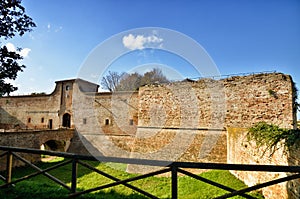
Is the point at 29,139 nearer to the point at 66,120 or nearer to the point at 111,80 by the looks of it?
the point at 66,120

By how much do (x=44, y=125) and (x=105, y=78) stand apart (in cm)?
1076

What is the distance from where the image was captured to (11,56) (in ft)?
20.7

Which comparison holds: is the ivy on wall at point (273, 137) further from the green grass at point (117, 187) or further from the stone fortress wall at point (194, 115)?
the stone fortress wall at point (194, 115)

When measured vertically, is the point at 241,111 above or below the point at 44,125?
above

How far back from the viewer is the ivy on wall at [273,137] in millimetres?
4199

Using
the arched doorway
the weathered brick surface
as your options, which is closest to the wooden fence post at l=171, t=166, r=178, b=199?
the weathered brick surface

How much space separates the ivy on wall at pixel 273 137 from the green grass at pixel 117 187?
162cm

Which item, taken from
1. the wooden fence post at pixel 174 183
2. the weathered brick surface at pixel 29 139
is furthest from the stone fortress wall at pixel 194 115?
the wooden fence post at pixel 174 183

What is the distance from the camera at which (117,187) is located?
7746 millimetres

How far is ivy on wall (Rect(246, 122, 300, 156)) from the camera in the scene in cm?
420

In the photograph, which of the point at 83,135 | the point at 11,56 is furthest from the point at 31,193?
the point at 83,135

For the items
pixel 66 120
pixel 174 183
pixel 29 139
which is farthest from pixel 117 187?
pixel 66 120

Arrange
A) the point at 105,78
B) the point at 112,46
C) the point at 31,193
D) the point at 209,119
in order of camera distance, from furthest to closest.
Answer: the point at 105,78 < the point at 209,119 < the point at 112,46 < the point at 31,193

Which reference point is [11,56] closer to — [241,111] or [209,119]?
[209,119]
